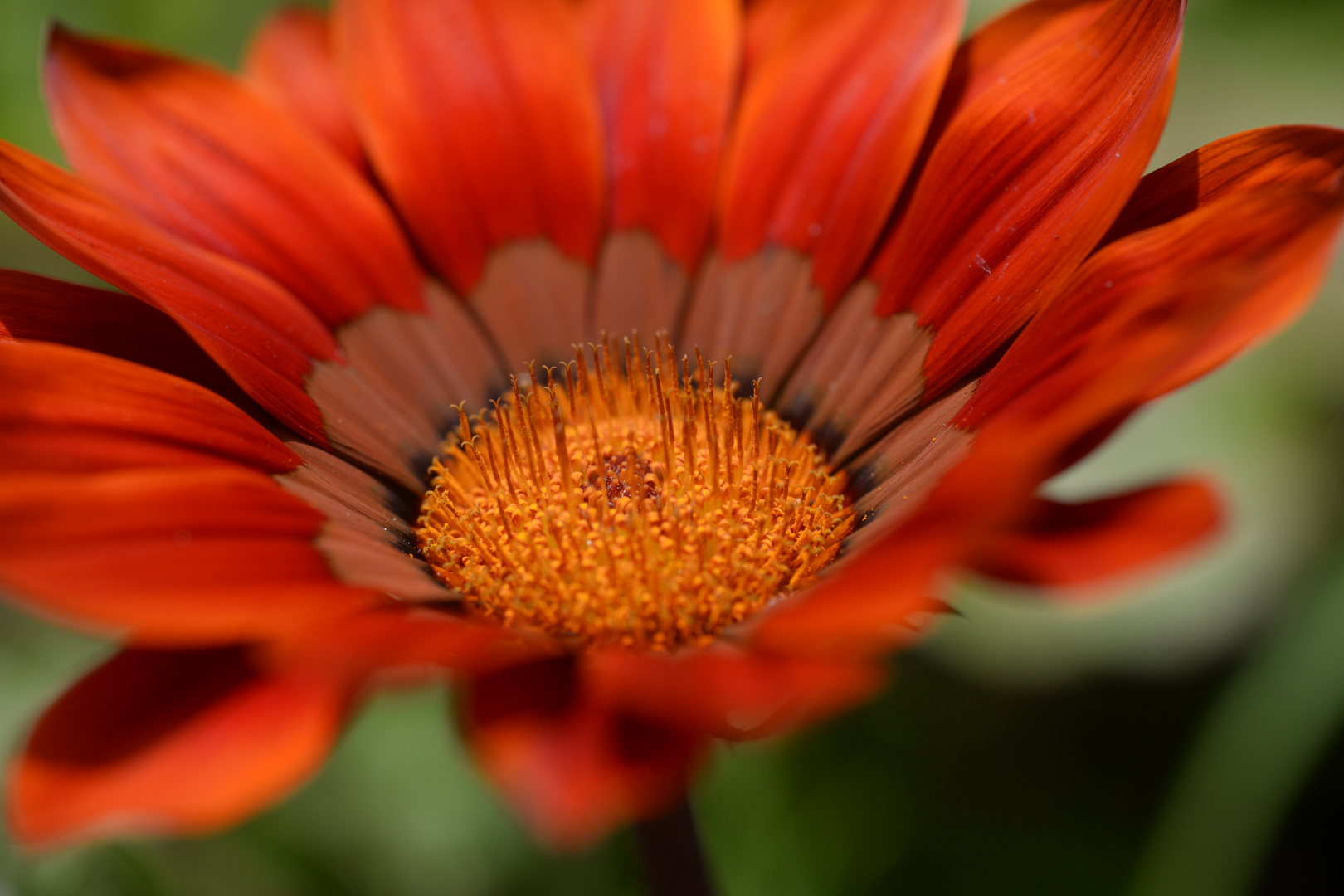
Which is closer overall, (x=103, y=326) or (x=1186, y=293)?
(x=1186, y=293)

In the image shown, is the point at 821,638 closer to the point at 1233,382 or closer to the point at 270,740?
the point at 270,740

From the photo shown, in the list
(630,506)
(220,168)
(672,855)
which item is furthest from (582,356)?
(672,855)

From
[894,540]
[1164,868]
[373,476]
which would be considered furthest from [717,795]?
[894,540]

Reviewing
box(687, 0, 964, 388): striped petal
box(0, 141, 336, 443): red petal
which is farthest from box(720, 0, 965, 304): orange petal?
box(0, 141, 336, 443): red petal

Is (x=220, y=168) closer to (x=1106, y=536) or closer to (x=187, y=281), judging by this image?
(x=187, y=281)

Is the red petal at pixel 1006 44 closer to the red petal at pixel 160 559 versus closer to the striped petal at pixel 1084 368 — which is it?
the striped petal at pixel 1084 368
